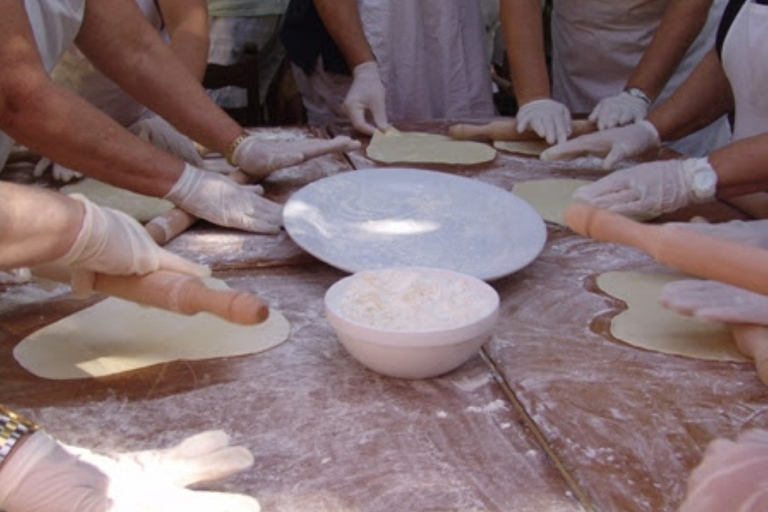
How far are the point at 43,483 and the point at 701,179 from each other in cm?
182

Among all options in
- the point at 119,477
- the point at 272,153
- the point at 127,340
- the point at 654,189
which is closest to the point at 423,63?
the point at 272,153

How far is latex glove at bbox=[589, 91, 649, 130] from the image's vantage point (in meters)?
2.91

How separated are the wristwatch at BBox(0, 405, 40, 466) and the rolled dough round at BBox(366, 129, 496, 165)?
174 centimetres

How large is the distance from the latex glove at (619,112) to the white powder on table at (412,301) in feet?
4.90

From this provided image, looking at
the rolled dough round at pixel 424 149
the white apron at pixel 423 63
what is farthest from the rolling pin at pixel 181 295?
the white apron at pixel 423 63

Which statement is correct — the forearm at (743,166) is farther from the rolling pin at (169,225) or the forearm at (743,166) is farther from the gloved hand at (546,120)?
the rolling pin at (169,225)

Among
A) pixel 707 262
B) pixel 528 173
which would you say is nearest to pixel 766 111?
pixel 528 173

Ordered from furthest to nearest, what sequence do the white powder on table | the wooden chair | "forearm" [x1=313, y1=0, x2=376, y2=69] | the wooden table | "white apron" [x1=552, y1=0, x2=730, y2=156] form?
the wooden chair → "white apron" [x1=552, y1=0, x2=730, y2=156] → "forearm" [x1=313, y1=0, x2=376, y2=69] → the white powder on table → the wooden table

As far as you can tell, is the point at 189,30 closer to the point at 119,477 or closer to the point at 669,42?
the point at 669,42

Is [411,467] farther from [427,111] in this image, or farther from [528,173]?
[427,111]

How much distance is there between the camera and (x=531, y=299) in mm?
1869

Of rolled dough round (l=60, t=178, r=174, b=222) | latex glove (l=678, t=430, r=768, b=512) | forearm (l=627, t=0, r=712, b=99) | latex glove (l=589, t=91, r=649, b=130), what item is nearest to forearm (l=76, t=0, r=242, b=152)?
rolled dough round (l=60, t=178, r=174, b=222)

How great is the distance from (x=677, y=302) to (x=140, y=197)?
1.51 meters

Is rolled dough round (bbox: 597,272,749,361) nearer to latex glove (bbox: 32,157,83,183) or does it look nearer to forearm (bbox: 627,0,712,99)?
forearm (bbox: 627,0,712,99)
